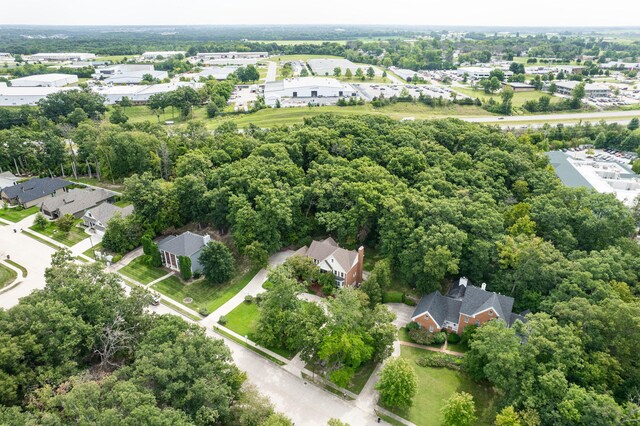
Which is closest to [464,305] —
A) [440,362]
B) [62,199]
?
[440,362]

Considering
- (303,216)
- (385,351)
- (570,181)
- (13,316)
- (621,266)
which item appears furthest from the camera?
(570,181)

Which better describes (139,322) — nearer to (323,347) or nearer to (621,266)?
(323,347)

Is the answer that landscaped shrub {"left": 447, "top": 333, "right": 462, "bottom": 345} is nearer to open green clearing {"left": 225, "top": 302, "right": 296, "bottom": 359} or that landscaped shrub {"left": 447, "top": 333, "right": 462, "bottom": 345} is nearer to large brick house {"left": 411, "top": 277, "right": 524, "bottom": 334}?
large brick house {"left": 411, "top": 277, "right": 524, "bottom": 334}

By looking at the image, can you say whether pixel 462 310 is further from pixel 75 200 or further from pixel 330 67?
pixel 330 67

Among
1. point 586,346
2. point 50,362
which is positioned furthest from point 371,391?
point 50,362

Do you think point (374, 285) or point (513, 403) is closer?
point (513, 403)

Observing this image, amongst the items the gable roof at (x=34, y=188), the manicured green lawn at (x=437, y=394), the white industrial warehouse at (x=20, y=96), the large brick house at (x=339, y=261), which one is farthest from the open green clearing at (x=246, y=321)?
the white industrial warehouse at (x=20, y=96)

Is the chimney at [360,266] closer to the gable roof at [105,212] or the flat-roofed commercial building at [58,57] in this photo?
the gable roof at [105,212]
